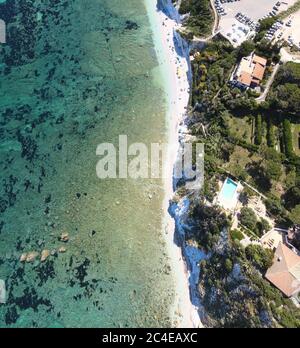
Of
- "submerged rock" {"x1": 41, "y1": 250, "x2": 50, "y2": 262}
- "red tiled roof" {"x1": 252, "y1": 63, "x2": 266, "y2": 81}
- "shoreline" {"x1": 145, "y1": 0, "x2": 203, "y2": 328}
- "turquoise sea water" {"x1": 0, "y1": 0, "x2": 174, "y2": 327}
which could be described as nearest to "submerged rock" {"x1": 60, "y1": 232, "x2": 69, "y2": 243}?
"turquoise sea water" {"x1": 0, "y1": 0, "x2": 174, "y2": 327}

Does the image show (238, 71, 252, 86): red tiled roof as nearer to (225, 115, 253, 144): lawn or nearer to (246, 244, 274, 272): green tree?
(225, 115, 253, 144): lawn

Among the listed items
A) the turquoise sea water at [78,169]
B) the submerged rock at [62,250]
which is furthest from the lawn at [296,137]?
the submerged rock at [62,250]

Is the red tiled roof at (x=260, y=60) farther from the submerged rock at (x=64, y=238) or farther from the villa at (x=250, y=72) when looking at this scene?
the submerged rock at (x=64, y=238)

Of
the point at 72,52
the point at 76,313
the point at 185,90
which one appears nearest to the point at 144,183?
the point at 185,90

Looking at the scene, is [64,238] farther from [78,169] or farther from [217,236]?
[217,236]

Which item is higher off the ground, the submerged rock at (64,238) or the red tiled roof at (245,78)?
the red tiled roof at (245,78)

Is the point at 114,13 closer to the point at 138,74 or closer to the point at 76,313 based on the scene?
the point at 138,74
